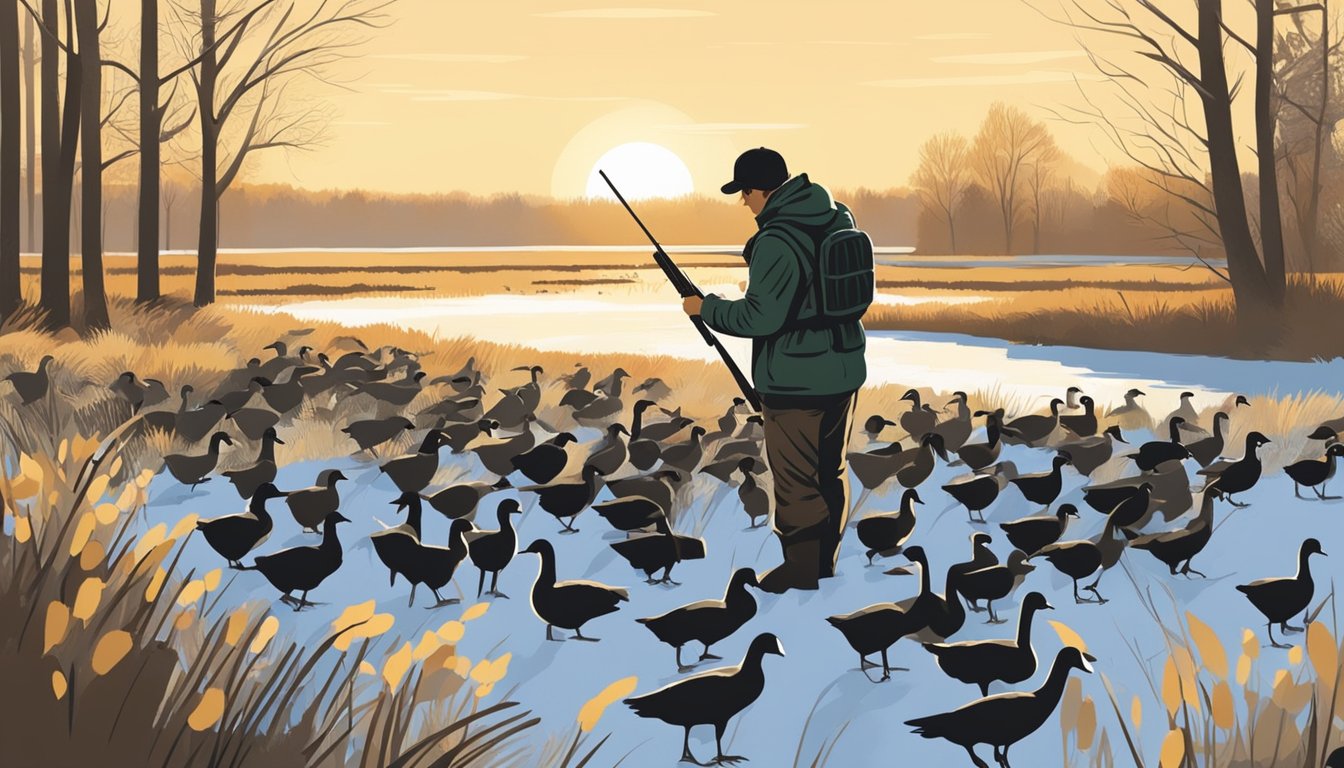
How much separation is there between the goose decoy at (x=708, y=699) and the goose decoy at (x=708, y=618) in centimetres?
94

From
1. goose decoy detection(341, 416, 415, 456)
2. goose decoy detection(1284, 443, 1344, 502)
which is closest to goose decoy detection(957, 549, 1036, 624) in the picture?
goose decoy detection(1284, 443, 1344, 502)

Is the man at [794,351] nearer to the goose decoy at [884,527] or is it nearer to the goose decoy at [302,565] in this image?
the goose decoy at [884,527]

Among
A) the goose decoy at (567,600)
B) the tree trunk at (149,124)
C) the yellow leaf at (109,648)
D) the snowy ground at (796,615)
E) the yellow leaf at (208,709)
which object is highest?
the tree trunk at (149,124)

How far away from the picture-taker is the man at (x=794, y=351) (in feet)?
23.5

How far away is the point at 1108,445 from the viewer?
1135 centimetres

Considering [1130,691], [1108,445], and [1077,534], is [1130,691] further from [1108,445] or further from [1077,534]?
[1108,445]

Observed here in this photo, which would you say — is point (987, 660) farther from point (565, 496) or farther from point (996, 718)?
point (565, 496)

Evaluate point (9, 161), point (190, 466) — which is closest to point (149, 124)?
point (9, 161)

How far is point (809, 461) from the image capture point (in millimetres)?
7633

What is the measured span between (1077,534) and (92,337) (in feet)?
52.1

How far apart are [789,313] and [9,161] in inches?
795

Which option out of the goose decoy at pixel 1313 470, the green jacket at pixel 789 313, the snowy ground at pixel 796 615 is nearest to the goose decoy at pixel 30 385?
the snowy ground at pixel 796 615

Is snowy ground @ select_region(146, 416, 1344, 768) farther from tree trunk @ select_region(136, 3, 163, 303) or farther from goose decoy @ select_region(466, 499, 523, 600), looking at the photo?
tree trunk @ select_region(136, 3, 163, 303)

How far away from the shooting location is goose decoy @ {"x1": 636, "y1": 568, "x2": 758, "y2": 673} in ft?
20.4
